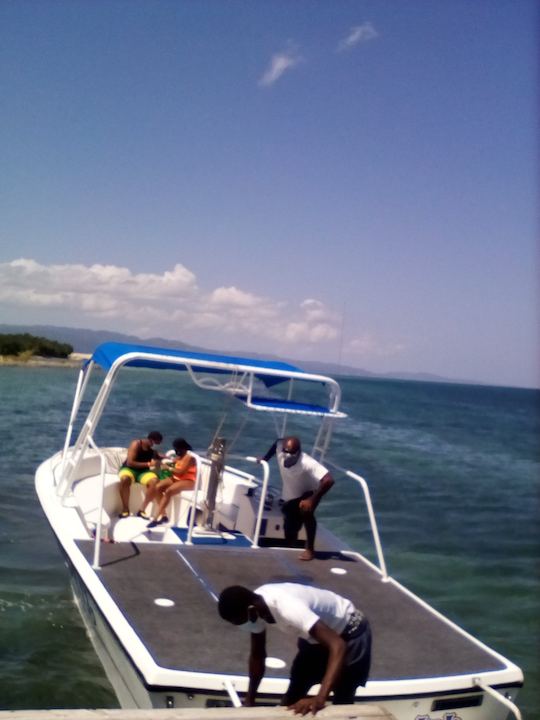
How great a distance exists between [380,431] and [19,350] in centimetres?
3901

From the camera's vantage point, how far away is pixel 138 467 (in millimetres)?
8891

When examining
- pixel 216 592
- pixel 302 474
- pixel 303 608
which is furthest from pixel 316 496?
pixel 303 608

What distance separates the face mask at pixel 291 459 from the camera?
7.32 m

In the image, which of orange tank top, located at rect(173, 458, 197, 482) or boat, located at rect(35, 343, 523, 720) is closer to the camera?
boat, located at rect(35, 343, 523, 720)

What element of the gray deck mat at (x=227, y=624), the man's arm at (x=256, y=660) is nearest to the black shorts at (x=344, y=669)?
the man's arm at (x=256, y=660)

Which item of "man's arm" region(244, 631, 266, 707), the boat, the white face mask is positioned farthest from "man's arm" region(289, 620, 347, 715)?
the boat

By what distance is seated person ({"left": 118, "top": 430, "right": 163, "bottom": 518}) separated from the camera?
8.84 meters

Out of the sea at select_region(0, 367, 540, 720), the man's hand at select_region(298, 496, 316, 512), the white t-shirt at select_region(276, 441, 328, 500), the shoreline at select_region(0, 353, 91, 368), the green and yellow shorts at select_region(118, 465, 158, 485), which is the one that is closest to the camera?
the sea at select_region(0, 367, 540, 720)

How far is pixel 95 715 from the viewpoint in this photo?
2.95 meters

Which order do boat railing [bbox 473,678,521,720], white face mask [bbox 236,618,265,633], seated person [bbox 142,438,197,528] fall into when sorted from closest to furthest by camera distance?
white face mask [bbox 236,618,265,633]
boat railing [bbox 473,678,521,720]
seated person [bbox 142,438,197,528]

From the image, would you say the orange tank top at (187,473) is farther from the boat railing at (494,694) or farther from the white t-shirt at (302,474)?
the boat railing at (494,694)

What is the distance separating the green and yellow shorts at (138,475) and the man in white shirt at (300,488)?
75.6 inches

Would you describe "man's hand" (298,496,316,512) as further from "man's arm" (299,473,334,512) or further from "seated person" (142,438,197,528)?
"seated person" (142,438,197,528)

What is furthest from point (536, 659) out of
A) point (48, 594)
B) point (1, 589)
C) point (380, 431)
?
point (380, 431)
